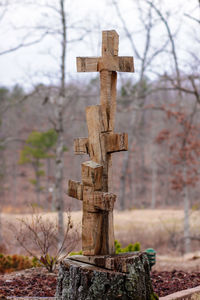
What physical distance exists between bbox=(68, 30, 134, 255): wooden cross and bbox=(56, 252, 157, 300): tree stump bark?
24 cm

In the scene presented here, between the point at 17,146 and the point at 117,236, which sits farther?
the point at 17,146

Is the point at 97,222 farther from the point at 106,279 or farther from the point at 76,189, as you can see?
the point at 106,279

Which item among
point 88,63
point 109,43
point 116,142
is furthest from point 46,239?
point 109,43

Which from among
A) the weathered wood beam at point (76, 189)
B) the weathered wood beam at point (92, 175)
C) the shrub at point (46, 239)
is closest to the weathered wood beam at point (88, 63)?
the weathered wood beam at point (92, 175)

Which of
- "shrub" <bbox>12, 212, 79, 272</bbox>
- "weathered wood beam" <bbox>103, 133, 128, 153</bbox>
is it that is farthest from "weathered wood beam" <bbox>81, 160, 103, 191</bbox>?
"shrub" <bbox>12, 212, 79, 272</bbox>

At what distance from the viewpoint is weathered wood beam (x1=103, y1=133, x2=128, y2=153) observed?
14.8 feet

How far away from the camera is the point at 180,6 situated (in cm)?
1413

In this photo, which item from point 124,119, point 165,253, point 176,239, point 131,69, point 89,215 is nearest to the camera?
point 89,215

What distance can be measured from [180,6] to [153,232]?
27.8 ft

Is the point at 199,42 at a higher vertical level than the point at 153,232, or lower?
higher

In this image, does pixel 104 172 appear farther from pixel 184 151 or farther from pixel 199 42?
pixel 184 151

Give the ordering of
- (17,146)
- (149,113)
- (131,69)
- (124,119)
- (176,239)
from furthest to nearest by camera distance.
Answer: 1. (149,113)
2. (17,146)
3. (124,119)
4. (176,239)
5. (131,69)

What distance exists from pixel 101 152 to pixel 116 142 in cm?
23

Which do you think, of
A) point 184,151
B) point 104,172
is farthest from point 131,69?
point 184,151
